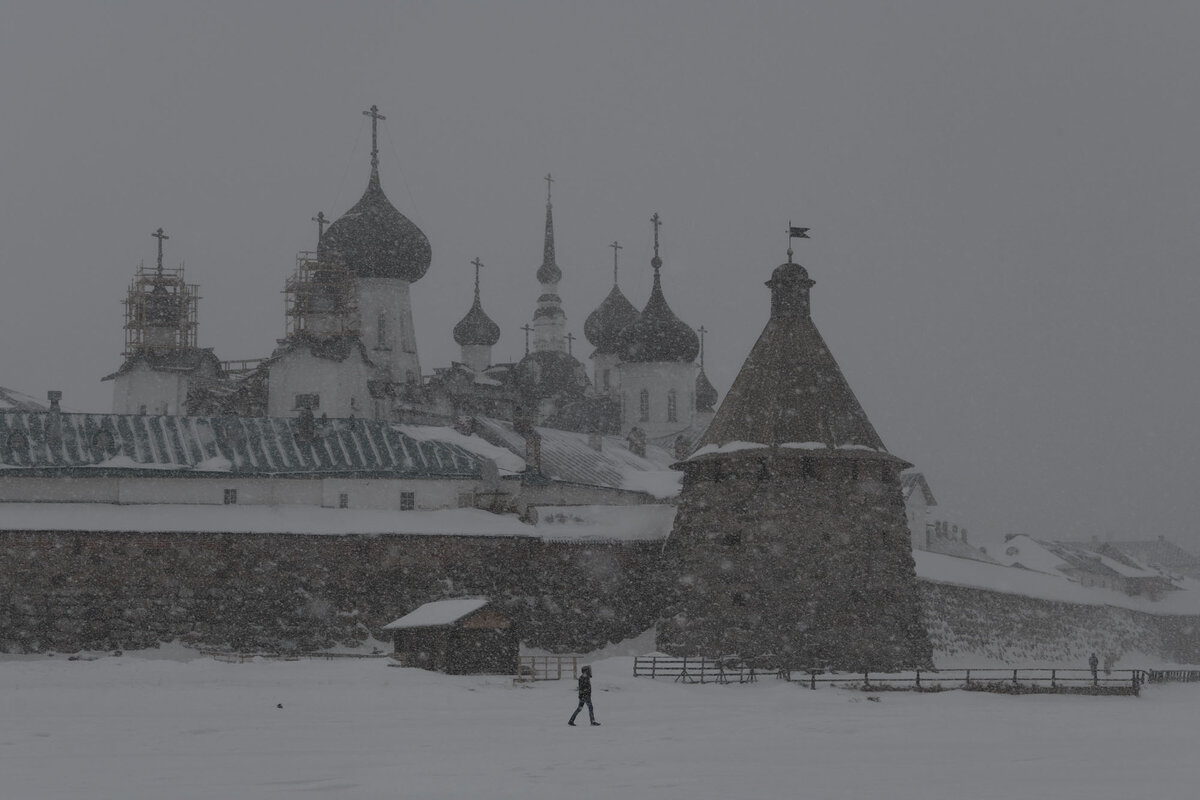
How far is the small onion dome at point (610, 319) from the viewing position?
233ft

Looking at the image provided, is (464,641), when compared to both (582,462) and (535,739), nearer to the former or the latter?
(535,739)

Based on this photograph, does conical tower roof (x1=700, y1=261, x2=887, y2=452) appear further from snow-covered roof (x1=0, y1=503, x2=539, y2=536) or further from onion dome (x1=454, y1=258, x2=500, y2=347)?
onion dome (x1=454, y1=258, x2=500, y2=347)

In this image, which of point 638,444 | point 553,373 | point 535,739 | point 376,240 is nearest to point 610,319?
point 553,373

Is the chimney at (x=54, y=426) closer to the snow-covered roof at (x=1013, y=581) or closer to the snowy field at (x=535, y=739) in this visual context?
the snowy field at (x=535, y=739)

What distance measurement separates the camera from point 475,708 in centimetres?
2573

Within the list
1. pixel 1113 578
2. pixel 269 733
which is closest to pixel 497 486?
pixel 269 733

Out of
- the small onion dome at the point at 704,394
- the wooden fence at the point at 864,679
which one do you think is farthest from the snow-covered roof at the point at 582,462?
the small onion dome at the point at 704,394

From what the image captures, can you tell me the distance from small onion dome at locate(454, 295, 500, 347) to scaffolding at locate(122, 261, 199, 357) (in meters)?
14.5

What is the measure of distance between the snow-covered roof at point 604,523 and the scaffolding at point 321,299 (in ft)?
49.2

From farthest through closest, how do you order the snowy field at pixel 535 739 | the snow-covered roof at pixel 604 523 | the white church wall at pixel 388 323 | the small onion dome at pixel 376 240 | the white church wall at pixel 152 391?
the white church wall at pixel 152 391
the white church wall at pixel 388 323
the small onion dome at pixel 376 240
the snow-covered roof at pixel 604 523
the snowy field at pixel 535 739

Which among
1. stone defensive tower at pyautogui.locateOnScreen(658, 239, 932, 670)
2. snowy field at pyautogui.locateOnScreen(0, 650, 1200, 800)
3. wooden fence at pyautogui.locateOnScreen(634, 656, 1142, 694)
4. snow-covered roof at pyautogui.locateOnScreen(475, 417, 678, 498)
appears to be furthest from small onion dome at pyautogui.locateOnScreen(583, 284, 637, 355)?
snowy field at pyautogui.locateOnScreen(0, 650, 1200, 800)

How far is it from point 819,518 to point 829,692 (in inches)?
259

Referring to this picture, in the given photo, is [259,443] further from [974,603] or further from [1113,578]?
[1113,578]

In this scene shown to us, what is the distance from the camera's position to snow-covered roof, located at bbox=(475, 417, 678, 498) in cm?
4809
